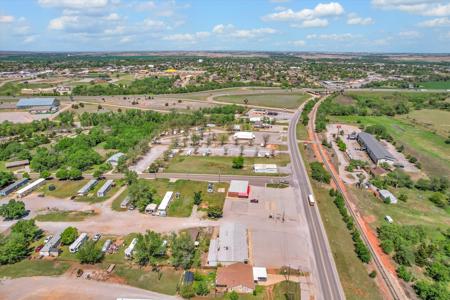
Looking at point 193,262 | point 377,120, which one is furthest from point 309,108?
point 193,262

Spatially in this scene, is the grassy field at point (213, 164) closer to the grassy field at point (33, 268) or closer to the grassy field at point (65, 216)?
the grassy field at point (65, 216)

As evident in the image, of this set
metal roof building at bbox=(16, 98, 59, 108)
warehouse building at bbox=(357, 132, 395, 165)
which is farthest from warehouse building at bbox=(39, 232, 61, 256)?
metal roof building at bbox=(16, 98, 59, 108)

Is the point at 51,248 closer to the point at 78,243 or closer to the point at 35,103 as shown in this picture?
the point at 78,243

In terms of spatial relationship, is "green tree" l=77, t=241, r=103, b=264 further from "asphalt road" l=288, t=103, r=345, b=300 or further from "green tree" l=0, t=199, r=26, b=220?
"asphalt road" l=288, t=103, r=345, b=300

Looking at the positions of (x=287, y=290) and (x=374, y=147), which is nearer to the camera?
(x=287, y=290)

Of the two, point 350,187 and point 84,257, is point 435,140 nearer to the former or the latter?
point 350,187

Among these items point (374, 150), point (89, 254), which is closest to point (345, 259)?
point (89, 254)
